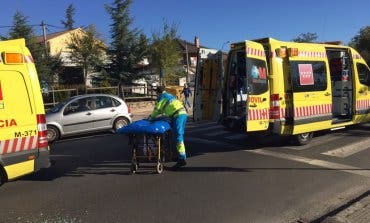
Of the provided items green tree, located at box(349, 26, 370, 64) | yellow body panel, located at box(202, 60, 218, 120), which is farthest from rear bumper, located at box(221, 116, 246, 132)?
green tree, located at box(349, 26, 370, 64)

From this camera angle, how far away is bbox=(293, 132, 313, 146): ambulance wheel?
1226cm

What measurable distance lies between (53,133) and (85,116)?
1.11 meters

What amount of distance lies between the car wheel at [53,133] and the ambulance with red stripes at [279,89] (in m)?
5.80

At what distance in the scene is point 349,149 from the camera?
11.6 metres

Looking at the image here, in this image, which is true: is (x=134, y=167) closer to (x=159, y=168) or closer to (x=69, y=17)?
(x=159, y=168)

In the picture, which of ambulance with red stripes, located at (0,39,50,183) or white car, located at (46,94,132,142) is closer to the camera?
ambulance with red stripes, located at (0,39,50,183)

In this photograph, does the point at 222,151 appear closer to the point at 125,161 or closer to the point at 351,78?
the point at 125,161

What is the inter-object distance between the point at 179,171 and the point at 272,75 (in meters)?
3.43

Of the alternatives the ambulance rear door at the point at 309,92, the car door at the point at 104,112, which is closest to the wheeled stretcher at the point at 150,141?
the ambulance rear door at the point at 309,92

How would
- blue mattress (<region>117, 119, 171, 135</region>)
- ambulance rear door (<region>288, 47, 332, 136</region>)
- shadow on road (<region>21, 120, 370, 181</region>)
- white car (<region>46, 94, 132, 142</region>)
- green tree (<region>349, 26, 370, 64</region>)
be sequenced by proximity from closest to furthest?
1. blue mattress (<region>117, 119, 171, 135</region>)
2. shadow on road (<region>21, 120, 370, 181</region>)
3. ambulance rear door (<region>288, 47, 332, 136</region>)
4. white car (<region>46, 94, 132, 142</region>)
5. green tree (<region>349, 26, 370, 64</region>)

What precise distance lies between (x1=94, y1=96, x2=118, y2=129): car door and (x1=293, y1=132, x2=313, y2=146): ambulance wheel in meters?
6.60

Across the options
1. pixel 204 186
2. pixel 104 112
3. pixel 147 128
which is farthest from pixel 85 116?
pixel 204 186

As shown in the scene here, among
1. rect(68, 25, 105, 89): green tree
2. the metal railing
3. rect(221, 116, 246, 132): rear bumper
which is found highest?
rect(68, 25, 105, 89): green tree

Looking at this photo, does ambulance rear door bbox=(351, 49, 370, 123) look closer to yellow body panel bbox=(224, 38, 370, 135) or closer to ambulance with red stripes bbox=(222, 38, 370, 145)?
ambulance with red stripes bbox=(222, 38, 370, 145)
